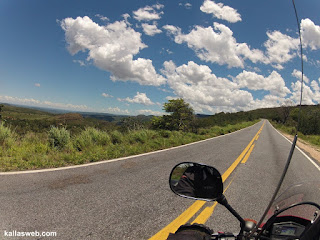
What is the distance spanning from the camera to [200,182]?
1.36m

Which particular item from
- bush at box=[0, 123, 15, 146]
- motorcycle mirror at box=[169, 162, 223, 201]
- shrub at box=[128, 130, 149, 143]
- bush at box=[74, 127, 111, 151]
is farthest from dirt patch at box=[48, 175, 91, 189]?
shrub at box=[128, 130, 149, 143]

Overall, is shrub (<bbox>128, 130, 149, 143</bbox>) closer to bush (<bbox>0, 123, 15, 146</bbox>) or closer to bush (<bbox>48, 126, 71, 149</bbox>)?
bush (<bbox>48, 126, 71, 149</bbox>)

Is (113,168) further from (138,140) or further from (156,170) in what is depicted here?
(138,140)

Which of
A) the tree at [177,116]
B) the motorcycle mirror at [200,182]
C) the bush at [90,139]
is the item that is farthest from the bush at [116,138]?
the tree at [177,116]

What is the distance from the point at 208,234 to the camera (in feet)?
4.00

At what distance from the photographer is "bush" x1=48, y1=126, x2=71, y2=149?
7.21m

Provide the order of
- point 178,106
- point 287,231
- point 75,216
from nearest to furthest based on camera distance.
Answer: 1. point 287,231
2. point 75,216
3. point 178,106

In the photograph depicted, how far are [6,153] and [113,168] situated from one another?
130 inches

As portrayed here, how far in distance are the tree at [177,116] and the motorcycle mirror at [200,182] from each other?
32644mm

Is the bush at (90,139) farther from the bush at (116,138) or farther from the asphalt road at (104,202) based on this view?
the asphalt road at (104,202)

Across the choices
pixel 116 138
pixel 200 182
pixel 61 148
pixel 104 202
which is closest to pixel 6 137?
pixel 61 148

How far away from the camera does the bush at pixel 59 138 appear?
721 cm

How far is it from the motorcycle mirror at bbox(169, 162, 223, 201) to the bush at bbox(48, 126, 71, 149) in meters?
6.75

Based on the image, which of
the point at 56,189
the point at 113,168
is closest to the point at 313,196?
the point at 56,189
